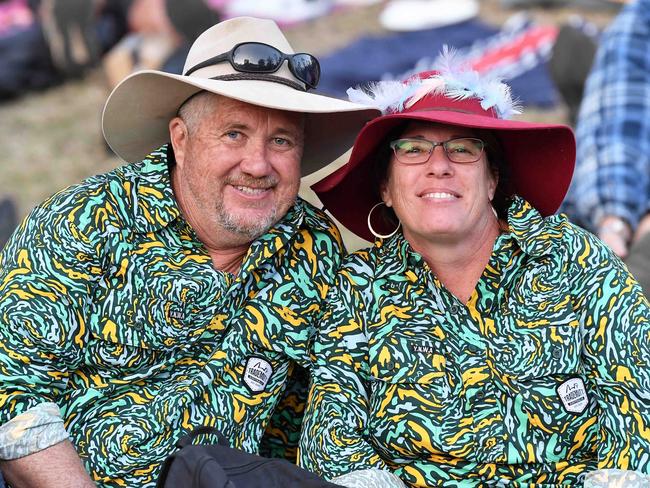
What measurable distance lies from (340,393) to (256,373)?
290mm

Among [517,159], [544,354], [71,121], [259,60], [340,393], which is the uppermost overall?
[259,60]

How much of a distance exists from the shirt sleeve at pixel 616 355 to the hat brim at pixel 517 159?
1.09 ft

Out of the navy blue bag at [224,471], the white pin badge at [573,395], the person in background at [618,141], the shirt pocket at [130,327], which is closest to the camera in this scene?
the navy blue bag at [224,471]

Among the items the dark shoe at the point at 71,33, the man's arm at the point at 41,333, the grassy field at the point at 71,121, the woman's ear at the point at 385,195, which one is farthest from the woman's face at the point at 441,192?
the dark shoe at the point at 71,33

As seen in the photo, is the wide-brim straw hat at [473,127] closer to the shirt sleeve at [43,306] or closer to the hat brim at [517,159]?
the hat brim at [517,159]

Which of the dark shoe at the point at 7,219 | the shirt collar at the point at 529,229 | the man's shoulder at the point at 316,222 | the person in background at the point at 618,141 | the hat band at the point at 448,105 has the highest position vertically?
the hat band at the point at 448,105

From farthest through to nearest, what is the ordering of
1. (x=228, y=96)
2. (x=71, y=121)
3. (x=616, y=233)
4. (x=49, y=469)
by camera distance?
(x=71, y=121) < (x=616, y=233) < (x=228, y=96) < (x=49, y=469)

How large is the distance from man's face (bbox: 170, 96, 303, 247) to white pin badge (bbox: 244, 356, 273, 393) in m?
0.38

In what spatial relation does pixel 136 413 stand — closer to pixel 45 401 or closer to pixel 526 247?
pixel 45 401

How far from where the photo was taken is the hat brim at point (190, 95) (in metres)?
2.90

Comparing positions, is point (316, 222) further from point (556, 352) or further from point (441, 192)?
point (556, 352)

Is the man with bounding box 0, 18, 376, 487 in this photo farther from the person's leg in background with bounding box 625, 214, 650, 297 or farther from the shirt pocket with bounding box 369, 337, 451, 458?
the person's leg in background with bounding box 625, 214, 650, 297

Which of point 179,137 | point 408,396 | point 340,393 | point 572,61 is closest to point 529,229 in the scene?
point 408,396

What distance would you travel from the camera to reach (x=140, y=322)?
285cm
